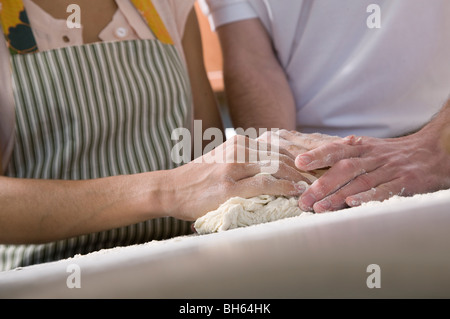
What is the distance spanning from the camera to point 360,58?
1095mm

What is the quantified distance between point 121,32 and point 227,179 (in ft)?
1.37

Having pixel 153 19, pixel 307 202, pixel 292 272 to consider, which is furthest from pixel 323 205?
pixel 153 19

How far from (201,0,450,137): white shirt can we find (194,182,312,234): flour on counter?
460mm

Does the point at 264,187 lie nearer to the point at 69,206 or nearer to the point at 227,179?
the point at 227,179

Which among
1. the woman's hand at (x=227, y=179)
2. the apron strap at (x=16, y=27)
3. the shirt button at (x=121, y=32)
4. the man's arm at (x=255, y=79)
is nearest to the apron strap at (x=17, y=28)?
the apron strap at (x=16, y=27)

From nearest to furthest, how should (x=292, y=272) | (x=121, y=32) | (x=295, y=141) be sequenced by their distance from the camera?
(x=292, y=272) < (x=295, y=141) < (x=121, y=32)

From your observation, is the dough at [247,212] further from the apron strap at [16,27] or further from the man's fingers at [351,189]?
the apron strap at [16,27]

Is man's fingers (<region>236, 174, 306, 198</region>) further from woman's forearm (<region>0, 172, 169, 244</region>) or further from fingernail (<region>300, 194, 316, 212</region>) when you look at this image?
woman's forearm (<region>0, 172, 169, 244</region>)

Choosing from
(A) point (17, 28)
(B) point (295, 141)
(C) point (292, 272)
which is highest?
(A) point (17, 28)

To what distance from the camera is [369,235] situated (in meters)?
0.43

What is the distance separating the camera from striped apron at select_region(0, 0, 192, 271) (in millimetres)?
888

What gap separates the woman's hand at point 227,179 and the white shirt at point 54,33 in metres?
0.31

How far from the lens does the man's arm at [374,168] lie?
2.41ft

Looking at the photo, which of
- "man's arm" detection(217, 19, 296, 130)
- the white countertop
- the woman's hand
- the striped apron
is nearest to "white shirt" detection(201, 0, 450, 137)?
"man's arm" detection(217, 19, 296, 130)
